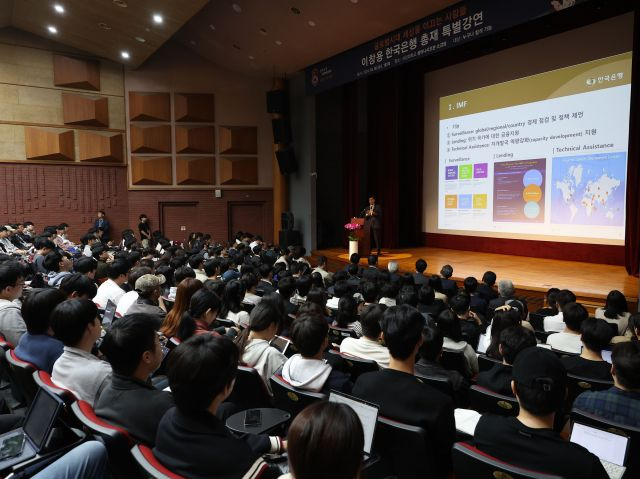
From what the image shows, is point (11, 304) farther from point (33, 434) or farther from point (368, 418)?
point (368, 418)

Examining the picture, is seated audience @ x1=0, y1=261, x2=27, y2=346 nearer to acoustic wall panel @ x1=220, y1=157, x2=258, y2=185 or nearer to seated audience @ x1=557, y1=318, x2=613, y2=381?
seated audience @ x1=557, y1=318, x2=613, y2=381

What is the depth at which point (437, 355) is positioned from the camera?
246 centimetres

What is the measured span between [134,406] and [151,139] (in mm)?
10980

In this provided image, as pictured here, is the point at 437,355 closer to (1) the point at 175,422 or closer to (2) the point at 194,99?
(1) the point at 175,422

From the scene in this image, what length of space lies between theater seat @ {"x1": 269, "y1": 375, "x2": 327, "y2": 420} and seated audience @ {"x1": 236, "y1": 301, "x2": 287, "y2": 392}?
229 mm

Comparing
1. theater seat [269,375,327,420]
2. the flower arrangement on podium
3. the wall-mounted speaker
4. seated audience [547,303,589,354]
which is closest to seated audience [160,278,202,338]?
theater seat [269,375,327,420]

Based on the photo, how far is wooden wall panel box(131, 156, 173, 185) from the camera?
1176 centimetres

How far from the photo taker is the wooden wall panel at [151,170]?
11758 millimetres

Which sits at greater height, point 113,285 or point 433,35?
point 433,35

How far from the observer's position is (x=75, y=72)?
1105 cm

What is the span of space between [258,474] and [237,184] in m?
11.4

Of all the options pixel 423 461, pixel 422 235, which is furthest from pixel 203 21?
pixel 423 461

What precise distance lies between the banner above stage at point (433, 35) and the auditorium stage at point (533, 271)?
3.28 metres

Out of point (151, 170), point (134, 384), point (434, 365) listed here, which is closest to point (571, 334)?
point (434, 365)
